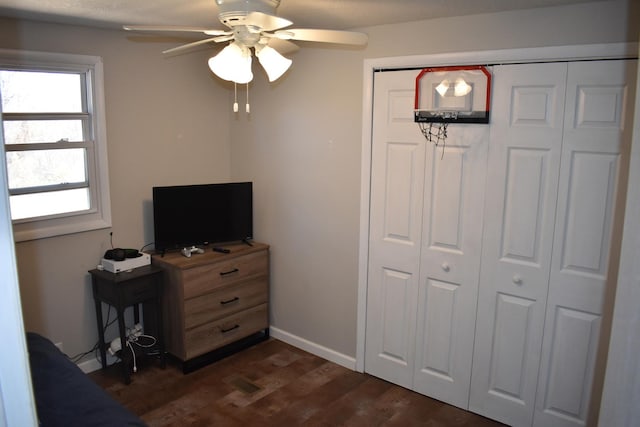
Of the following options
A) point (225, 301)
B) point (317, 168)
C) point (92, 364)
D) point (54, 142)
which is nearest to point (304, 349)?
point (225, 301)

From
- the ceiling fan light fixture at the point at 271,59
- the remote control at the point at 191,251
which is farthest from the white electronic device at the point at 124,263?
the ceiling fan light fixture at the point at 271,59

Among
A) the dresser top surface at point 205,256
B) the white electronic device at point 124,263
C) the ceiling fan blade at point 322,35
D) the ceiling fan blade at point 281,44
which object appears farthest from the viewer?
the dresser top surface at point 205,256

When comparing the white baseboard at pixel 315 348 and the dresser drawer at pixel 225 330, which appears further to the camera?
the white baseboard at pixel 315 348

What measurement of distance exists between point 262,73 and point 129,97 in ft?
3.33

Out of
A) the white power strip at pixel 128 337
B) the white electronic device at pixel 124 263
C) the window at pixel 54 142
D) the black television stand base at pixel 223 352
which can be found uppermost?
the window at pixel 54 142

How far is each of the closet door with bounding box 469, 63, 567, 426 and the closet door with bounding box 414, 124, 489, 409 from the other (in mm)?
64

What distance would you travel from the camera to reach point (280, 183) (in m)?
3.97

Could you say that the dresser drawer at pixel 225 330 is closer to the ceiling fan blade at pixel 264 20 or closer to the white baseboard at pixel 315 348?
the white baseboard at pixel 315 348

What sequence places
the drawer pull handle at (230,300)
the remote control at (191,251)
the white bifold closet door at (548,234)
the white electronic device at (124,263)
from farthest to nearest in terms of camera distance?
the drawer pull handle at (230,300), the remote control at (191,251), the white electronic device at (124,263), the white bifold closet door at (548,234)

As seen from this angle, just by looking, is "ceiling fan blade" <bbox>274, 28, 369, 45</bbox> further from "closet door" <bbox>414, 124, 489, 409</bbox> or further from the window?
the window

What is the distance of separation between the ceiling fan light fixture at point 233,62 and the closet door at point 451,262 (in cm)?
140

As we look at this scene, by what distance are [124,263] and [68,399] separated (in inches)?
54.6

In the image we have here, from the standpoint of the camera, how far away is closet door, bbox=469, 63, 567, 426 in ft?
8.94

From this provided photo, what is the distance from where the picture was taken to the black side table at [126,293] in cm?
329
